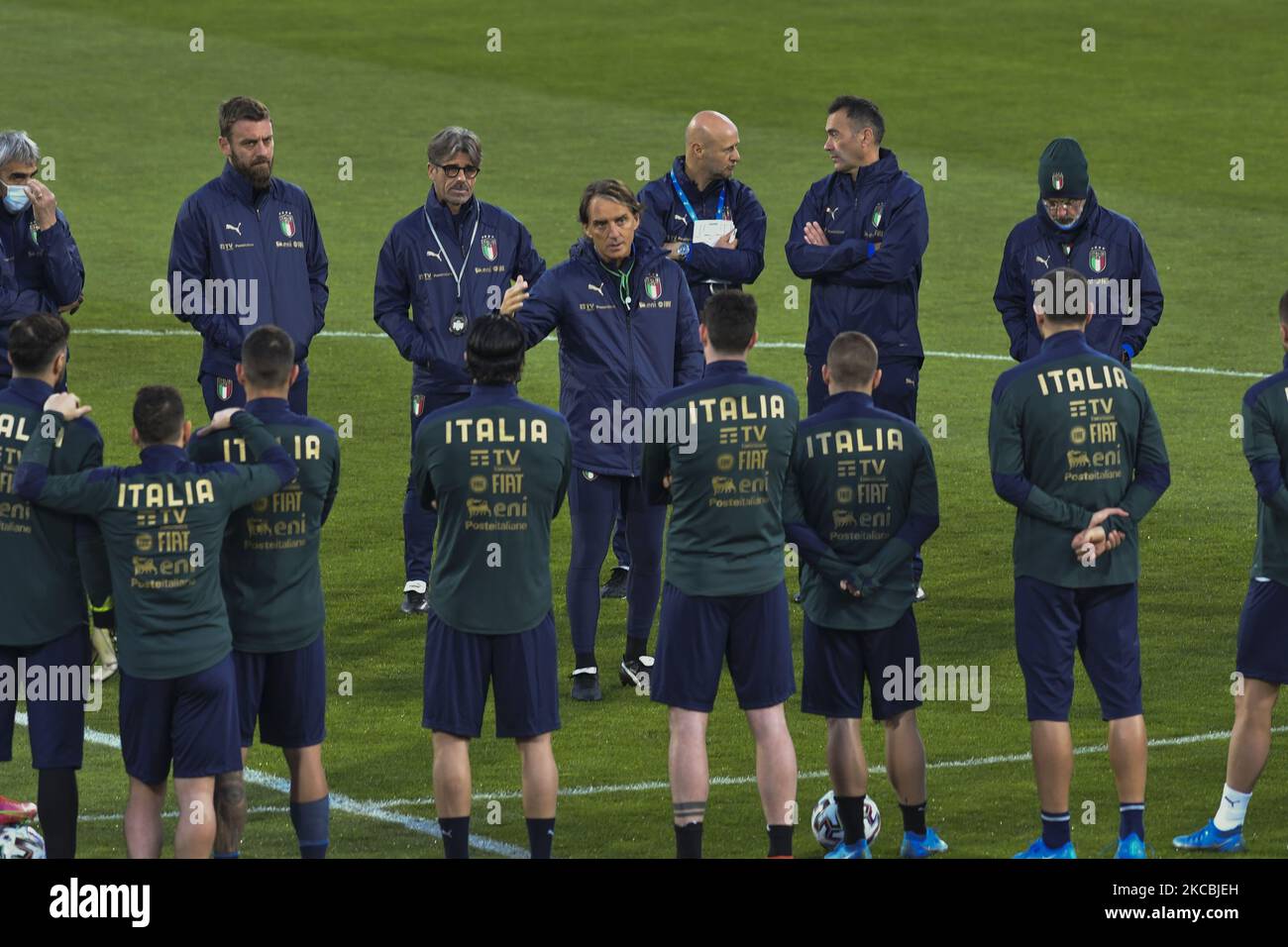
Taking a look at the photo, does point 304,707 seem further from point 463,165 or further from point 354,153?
point 354,153

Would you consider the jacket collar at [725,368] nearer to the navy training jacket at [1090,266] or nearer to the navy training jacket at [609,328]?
the navy training jacket at [609,328]

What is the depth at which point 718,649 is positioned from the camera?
9008mm

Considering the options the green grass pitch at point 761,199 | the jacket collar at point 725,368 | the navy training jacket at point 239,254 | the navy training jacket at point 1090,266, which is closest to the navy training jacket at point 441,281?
the navy training jacket at point 239,254

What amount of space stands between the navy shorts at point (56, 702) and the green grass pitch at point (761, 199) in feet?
2.69

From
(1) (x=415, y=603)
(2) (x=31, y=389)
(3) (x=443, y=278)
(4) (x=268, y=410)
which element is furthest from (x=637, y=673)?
(2) (x=31, y=389)

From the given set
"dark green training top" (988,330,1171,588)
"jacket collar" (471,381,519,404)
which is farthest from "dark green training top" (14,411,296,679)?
"dark green training top" (988,330,1171,588)

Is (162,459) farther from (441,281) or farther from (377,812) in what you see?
(441,281)

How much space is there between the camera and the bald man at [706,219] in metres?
12.6

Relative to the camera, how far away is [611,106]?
1243 inches

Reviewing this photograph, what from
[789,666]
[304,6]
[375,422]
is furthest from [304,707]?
[304,6]

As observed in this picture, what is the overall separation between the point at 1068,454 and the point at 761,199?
685 inches

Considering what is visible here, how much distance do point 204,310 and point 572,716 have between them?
3045mm
